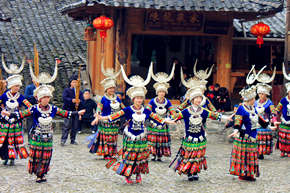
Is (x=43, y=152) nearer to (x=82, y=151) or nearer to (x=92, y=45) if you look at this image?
(x=82, y=151)

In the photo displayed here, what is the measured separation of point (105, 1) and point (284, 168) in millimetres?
5929

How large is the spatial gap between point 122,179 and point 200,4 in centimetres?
612

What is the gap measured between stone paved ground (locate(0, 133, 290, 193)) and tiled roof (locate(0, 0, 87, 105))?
7.64 m

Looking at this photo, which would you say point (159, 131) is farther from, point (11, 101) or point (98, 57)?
point (98, 57)

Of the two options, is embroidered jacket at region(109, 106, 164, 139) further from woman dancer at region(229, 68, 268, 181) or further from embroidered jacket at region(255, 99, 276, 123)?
embroidered jacket at region(255, 99, 276, 123)

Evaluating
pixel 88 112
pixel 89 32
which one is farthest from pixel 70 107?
pixel 89 32

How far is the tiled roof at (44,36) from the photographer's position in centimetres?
1881

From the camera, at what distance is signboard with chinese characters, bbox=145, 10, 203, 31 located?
1420 cm

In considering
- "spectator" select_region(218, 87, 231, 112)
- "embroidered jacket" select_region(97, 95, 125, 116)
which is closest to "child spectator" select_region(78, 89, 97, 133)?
"spectator" select_region(218, 87, 231, 112)

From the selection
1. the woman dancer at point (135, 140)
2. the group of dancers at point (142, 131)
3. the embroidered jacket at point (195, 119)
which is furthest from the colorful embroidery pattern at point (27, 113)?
the embroidered jacket at point (195, 119)

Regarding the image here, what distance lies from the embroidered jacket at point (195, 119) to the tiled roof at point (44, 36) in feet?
30.1

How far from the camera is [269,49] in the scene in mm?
18062

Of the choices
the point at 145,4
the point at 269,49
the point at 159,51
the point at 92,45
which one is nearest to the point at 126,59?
the point at 145,4

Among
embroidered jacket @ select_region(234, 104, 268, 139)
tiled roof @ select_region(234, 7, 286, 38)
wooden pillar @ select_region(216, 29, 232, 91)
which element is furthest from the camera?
tiled roof @ select_region(234, 7, 286, 38)
